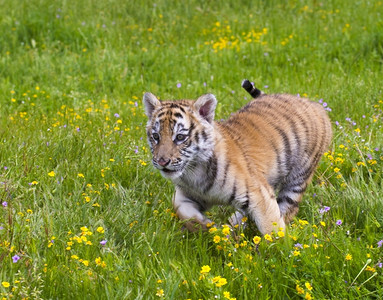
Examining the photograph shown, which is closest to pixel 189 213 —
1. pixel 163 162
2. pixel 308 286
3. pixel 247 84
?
pixel 163 162

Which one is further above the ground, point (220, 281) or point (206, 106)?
point (206, 106)

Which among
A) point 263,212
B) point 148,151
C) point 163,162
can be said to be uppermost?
point 163,162

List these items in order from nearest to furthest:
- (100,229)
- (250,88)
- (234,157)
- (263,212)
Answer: (100,229), (263,212), (234,157), (250,88)

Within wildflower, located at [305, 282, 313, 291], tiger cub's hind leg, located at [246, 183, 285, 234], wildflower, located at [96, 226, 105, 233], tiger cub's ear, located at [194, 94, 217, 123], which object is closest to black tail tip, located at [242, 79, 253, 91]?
tiger cub's ear, located at [194, 94, 217, 123]

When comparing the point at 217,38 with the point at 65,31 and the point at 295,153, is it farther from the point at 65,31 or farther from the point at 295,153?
the point at 295,153

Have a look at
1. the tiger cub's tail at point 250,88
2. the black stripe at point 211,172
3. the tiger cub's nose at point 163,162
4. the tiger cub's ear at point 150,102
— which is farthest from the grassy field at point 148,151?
the tiger cub's tail at point 250,88

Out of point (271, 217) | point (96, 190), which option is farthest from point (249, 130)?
point (96, 190)

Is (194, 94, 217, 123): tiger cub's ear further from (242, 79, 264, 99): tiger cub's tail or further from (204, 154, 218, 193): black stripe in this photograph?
(242, 79, 264, 99): tiger cub's tail

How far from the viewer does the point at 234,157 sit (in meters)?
4.76

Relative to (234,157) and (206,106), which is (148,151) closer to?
(206,106)

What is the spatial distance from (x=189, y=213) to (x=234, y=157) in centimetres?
58

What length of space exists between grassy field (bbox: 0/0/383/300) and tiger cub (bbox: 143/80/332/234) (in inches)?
8.5

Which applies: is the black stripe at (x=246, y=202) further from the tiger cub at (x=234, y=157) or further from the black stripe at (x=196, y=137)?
the black stripe at (x=196, y=137)

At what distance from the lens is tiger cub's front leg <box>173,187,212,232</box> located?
15.1 ft
